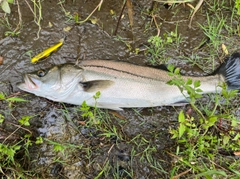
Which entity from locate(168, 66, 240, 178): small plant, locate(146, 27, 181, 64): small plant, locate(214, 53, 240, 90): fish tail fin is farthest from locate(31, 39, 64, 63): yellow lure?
locate(214, 53, 240, 90): fish tail fin

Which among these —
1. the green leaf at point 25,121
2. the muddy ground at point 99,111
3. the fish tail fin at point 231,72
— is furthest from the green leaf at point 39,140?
the fish tail fin at point 231,72

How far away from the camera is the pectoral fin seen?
3.46 metres

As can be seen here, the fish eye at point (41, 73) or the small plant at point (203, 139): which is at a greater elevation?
the fish eye at point (41, 73)

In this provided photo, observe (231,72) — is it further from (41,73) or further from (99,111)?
(41,73)

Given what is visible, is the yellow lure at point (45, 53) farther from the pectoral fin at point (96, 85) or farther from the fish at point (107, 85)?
the pectoral fin at point (96, 85)

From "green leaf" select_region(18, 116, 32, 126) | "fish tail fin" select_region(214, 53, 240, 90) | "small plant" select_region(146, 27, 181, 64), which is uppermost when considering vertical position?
"small plant" select_region(146, 27, 181, 64)

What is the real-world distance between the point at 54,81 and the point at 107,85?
604 millimetres

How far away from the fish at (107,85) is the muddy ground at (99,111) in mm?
242

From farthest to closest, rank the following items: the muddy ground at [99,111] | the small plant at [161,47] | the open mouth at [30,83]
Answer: the small plant at [161,47] < the muddy ground at [99,111] < the open mouth at [30,83]

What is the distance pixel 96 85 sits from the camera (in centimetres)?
346

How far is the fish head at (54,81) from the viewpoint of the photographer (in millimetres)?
3463

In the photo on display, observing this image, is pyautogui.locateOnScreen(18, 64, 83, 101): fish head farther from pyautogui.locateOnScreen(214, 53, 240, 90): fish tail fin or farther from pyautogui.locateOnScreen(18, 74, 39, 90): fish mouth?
pyautogui.locateOnScreen(214, 53, 240, 90): fish tail fin

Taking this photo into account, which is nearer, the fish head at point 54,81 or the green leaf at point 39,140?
the fish head at point 54,81

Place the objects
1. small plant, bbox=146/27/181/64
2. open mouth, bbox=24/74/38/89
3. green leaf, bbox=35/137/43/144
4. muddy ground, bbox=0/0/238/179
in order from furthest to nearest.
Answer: small plant, bbox=146/27/181/64
muddy ground, bbox=0/0/238/179
green leaf, bbox=35/137/43/144
open mouth, bbox=24/74/38/89
